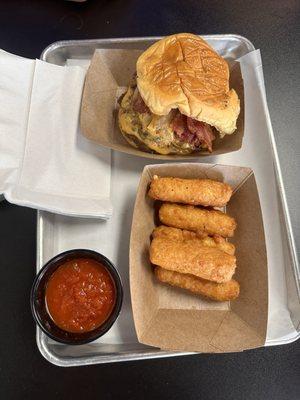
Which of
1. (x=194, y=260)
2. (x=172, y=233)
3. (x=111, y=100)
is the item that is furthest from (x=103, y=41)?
(x=194, y=260)

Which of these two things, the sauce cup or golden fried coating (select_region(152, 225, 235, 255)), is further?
golden fried coating (select_region(152, 225, 235, 255))

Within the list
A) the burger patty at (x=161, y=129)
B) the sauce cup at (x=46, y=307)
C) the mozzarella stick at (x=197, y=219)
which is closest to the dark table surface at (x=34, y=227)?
the sauce cup at (x=46, y=307)

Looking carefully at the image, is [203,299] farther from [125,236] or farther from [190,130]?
[190,130]

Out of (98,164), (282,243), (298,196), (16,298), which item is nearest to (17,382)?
(16,298)

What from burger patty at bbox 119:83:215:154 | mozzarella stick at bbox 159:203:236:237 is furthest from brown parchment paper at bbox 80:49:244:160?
mozzarella stick at bbox 159:203:236:237

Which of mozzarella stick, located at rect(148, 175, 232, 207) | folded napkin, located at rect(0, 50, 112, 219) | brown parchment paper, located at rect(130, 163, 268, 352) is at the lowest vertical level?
brown parchment paper, located at rect(130, 163, 268, 352)

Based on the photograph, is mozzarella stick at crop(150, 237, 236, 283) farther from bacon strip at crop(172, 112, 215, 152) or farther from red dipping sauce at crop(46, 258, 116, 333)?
bacon strip at crop(172, 112, 215, 152)
